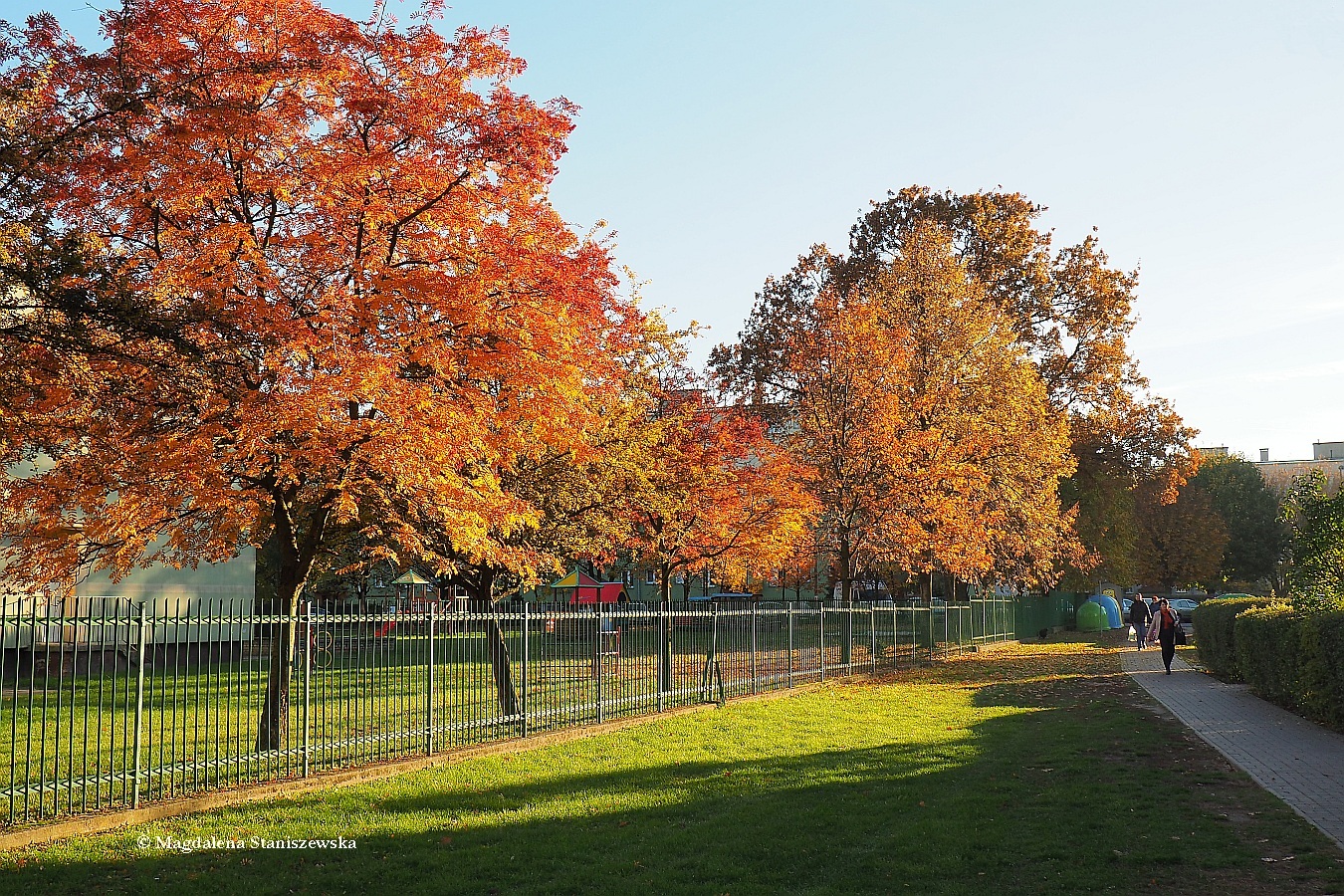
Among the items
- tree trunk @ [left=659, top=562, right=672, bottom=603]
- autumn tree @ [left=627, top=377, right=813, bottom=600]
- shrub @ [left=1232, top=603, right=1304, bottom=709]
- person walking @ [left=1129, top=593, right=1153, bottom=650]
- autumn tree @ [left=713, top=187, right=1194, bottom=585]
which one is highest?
autumn tree @ [left=713, top=187, right=1194, bottom=585]

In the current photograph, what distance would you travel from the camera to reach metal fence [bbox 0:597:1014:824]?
31.7 feet

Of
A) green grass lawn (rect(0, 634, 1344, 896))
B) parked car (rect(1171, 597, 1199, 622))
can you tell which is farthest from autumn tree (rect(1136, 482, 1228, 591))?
green grass lawn (rect(0, 634, 1344, 896))

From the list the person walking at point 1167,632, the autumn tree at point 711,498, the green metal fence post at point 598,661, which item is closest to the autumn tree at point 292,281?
the green metal fence post at point 598,661

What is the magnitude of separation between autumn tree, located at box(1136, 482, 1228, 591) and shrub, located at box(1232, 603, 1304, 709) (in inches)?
1765

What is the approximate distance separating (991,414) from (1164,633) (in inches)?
315

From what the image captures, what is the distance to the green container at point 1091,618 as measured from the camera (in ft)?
167

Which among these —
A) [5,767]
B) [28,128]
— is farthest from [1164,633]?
[28,128]

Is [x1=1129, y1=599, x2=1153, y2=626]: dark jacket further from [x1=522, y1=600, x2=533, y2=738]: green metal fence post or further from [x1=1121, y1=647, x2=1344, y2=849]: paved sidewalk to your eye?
[x1=522, y1=600, x2=533, y2=738]: green metal fence post

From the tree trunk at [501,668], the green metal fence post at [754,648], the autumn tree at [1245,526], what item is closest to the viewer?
the tree trunk at [501,668]

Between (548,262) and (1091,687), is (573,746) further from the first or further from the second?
(1091,687)

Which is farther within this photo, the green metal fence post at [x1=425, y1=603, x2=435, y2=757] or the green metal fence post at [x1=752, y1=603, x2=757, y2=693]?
the green metal fence post at [x1=752, y1=603, x2=757, y2=693]

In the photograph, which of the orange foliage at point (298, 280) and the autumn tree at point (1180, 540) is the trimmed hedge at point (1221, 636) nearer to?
the orange foliage at point (298, 280)

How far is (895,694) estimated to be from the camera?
21.1 m

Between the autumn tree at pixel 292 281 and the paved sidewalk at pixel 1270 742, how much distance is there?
7.93 meters
